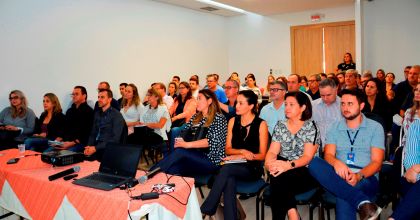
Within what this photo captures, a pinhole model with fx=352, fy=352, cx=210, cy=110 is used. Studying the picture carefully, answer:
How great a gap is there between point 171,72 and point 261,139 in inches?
226

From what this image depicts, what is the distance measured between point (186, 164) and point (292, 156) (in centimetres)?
92

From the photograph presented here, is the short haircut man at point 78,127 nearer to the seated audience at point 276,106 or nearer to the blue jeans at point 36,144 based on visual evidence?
the blue jeans at point 36,144

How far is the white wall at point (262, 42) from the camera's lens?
9.75 metres

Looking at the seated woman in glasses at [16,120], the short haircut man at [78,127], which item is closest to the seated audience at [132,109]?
the short haircut man at [78,127]

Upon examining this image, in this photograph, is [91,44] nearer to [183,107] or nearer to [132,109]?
[132,109]

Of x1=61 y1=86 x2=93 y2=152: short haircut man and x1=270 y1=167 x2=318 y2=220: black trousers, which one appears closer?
x1=270 y1=167 x2=318 y2=220: black trousers

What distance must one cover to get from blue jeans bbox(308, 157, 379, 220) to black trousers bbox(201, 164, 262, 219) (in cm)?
59

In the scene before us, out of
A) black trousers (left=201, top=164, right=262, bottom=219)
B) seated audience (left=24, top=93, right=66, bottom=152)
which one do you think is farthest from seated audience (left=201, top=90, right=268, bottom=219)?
seated audience (left=24, top=93, right=66, bottom=152)

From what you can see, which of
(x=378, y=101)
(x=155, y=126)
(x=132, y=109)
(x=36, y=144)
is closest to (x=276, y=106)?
(x=378, y=101)

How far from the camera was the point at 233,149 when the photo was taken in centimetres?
319

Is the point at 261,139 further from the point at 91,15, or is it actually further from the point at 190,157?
the point at 91,15

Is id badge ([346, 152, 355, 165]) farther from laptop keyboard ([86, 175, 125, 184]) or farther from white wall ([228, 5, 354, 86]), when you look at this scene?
white wall ([228, 5, 354, 86])

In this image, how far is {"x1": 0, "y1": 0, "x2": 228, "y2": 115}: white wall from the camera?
5.63m

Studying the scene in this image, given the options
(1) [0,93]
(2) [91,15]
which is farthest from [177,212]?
(2) [91,15]
